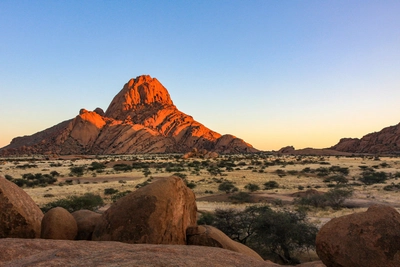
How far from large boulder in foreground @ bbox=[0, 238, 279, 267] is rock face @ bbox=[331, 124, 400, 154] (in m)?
140

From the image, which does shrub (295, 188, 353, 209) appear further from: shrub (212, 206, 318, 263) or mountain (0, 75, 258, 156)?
mountain (0, 75, 258, 156)

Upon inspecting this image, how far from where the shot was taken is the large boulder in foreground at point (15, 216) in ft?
26.0

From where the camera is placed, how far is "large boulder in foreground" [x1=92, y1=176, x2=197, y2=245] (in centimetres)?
800

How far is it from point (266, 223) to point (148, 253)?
28.2ft

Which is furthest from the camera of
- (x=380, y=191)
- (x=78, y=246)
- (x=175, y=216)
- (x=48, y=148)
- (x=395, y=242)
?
(x=48, y=148)

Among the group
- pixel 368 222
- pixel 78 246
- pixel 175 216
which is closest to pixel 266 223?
pixel 175 216

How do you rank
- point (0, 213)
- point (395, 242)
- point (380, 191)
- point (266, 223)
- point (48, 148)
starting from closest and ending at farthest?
point (395, 242) → point (0, 213) → point (266, 223) → point (380, 191) → point (48, 148)

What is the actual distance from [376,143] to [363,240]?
494ft

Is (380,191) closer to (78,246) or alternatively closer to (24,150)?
(78,246)

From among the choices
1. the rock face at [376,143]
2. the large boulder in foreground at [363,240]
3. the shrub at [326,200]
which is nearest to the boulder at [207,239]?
the large boulder in foreground at [363,240]

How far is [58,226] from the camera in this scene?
28.3 feet

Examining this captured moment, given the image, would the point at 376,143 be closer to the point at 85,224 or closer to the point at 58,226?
the point at 85,224

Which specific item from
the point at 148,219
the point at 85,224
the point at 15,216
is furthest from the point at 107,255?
the point at 85,224

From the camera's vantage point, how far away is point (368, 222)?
566 cm
